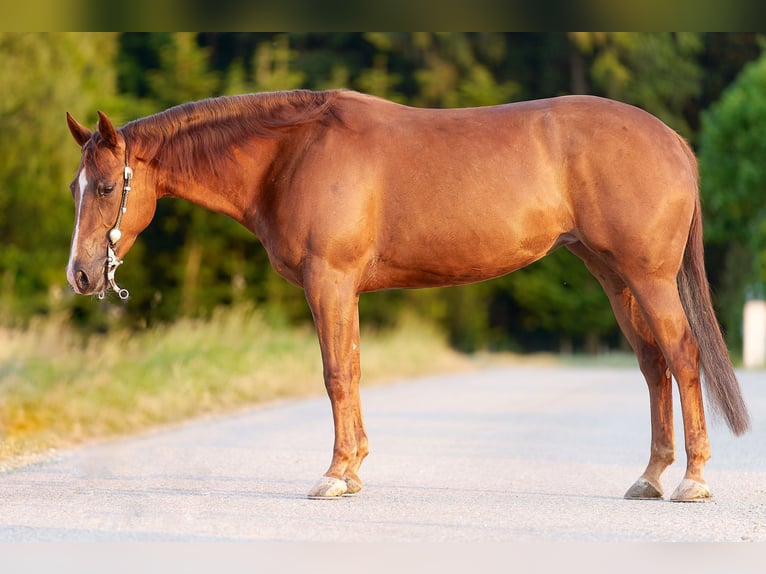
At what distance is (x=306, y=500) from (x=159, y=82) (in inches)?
1009

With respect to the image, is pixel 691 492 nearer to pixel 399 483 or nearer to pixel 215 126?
pixel 399 483

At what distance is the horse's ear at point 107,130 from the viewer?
7461 mm

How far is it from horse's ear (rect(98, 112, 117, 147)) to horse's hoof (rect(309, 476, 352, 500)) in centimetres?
227

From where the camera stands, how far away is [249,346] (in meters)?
19.0

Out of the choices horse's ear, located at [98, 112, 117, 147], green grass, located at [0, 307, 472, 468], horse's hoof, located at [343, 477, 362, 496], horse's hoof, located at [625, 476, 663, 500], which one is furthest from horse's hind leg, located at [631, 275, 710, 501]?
green grass, located at [0, 307, 472, 468]

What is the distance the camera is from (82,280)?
302 inches

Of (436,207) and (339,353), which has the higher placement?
(436,207)

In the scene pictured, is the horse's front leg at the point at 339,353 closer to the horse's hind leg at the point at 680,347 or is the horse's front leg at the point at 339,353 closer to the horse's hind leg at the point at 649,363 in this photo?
the horse's hind leg at the point at 649,363

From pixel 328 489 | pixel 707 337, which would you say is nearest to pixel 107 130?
pixel 328 489

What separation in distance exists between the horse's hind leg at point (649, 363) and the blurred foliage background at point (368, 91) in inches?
555

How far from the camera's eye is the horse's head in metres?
7.66

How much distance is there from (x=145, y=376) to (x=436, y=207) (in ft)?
25.6

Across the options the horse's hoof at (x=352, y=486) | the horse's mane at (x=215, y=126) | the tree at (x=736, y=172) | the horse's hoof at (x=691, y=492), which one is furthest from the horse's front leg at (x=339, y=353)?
the tree at (x=736, y=172)

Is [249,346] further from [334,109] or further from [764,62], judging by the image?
[764,62]
